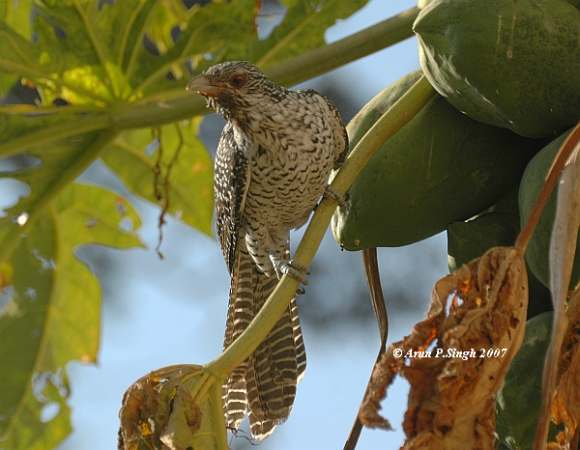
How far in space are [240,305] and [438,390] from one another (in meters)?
1.62

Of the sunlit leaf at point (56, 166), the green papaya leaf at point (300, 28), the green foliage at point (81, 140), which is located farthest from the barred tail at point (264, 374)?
the green papaya leaf at point (300, 28)

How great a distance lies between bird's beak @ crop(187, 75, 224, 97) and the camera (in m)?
2.60

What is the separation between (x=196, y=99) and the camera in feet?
8.45

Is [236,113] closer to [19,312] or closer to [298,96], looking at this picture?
[298,96]

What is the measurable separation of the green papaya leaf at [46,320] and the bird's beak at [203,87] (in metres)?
0.63

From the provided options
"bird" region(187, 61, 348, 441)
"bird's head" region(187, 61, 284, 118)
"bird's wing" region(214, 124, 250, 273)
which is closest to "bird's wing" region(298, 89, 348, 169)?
"bird" region(187, 61, 348, 441)

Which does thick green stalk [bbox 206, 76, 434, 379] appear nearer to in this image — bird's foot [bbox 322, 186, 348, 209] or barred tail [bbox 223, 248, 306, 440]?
bird's foot [bbox 322, 186, 348, 209]

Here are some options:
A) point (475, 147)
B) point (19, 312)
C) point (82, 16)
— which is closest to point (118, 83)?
point (82, 16)

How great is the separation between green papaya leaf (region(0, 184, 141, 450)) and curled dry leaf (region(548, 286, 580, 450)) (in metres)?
1.74

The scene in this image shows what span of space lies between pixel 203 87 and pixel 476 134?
36.5 inches

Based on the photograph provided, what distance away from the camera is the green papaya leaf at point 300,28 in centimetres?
274

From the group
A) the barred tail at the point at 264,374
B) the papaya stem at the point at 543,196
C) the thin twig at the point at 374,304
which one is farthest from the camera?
the barred tail at the point at 264,374

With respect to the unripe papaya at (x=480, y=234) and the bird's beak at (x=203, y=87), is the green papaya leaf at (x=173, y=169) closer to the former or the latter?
the bird's beak at (x=203, y=87)

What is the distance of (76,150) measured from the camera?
2785 mm
